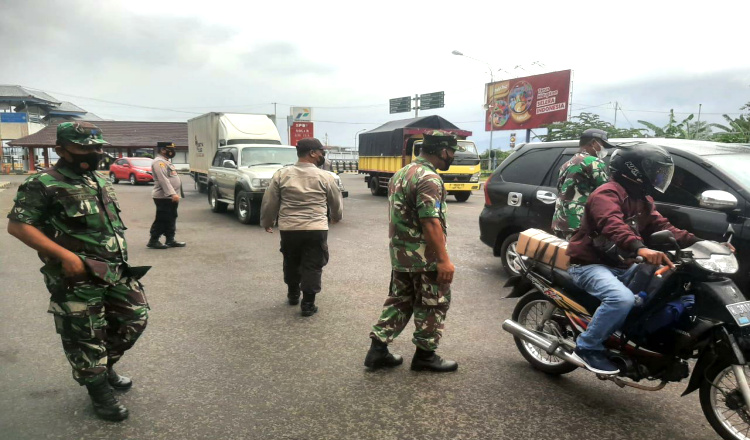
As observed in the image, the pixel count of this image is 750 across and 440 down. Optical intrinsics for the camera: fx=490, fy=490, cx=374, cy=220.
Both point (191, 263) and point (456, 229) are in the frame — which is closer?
point (191, 263)

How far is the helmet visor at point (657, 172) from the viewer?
2.86 m

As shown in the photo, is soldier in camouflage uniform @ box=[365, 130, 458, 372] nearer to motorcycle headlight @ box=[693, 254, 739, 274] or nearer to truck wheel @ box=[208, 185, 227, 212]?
motorcycle headlight @ box=[693, 254, 739, 274]

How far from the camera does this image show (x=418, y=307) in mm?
3426

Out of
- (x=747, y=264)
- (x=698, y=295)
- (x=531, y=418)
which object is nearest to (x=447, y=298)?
(x=531, y=418)

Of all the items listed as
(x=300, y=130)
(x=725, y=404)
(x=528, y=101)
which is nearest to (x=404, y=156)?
(x=725, y=404)

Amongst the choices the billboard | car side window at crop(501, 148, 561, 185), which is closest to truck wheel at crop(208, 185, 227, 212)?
car side window at crop(501, 148, 561, 185)

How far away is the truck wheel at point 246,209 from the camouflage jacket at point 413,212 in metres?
7.52

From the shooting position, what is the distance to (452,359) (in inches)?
147

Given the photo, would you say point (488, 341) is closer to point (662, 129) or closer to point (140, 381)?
point (140, 381)

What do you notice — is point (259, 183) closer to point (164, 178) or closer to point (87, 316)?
point (164, 178)

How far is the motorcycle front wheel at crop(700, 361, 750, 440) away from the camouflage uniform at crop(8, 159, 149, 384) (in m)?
3.35

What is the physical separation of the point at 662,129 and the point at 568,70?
352 inches

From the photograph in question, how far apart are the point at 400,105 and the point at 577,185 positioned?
185ft

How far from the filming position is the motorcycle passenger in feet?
9.12
